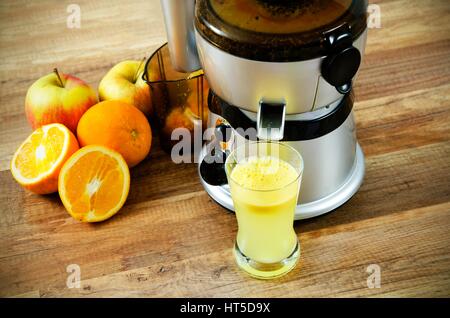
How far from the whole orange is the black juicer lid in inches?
10.3

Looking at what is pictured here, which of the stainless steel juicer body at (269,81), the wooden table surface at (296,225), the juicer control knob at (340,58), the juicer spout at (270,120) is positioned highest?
the juicer control knob at (340,58)

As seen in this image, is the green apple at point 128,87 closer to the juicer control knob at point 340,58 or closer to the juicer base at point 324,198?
the juicer base at point 324,198

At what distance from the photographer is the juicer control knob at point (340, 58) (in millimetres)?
729

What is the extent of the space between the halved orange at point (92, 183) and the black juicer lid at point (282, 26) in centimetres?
28

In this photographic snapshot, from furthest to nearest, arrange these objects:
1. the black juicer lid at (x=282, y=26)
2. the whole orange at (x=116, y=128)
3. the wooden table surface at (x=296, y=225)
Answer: the whole orange at (x=116, y=128)
the wooden table surface at (x=296, y=225)
the black juicer lid at (x=282, y=26)

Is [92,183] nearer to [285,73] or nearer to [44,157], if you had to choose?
[44,157]

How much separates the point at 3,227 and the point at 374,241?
0.59 meters

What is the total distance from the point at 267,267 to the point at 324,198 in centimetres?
15

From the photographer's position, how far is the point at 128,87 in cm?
106

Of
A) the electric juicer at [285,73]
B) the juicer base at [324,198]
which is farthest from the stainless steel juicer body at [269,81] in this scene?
the juicer base at [324,198]

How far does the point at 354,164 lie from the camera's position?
98 cm

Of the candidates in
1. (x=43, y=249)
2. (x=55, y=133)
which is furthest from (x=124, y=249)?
(x=55, y=133)

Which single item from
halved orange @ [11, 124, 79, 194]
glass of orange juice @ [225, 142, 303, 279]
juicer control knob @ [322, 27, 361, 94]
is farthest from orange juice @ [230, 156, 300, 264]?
halved orange @ [11, 124, 79, 194]

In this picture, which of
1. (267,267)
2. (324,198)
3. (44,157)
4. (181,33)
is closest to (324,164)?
(324,198)
